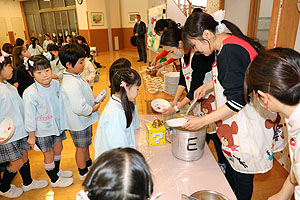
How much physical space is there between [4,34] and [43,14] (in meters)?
2.40

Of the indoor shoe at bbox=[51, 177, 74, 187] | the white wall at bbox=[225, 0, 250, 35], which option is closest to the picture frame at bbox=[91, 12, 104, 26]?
the white wall at bbox=[225, 0, 250, 35]

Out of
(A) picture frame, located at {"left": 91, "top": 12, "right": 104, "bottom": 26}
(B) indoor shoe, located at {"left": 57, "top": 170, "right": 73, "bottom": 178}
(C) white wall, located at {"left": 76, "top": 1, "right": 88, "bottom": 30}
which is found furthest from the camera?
(A) picture frame, located at {"left": 91, "top": 12, "right": 104, "bottom": 26}

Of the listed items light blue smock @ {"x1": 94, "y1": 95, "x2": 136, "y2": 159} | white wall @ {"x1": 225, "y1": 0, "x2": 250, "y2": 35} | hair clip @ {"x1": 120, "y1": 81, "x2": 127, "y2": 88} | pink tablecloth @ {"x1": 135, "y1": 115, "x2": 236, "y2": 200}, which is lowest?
pink tablecloth @ {"x1": 135, "y1": 115, "x2": 236, "y2": 200}

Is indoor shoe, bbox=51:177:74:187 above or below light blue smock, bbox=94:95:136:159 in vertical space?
below

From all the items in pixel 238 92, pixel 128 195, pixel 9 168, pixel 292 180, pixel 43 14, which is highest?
pixel 43 14

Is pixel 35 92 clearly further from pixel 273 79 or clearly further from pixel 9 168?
pixel 273 79

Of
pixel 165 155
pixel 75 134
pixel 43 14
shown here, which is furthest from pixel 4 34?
pixel 165 155

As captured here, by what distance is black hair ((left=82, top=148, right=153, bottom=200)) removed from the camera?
0.56m

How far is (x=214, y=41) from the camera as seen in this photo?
1.17 meters

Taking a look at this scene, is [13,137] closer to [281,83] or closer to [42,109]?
[42,109]

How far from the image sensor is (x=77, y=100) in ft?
5.27

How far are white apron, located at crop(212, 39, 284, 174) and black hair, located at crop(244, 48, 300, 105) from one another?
339mm

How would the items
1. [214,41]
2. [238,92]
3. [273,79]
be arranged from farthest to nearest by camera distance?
[214,41] → [238,92] → [273,79]

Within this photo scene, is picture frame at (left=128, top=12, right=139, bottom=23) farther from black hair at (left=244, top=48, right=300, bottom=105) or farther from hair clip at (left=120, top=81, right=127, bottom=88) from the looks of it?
black hair at (left=244, top=48, right=300, bottom=105)
